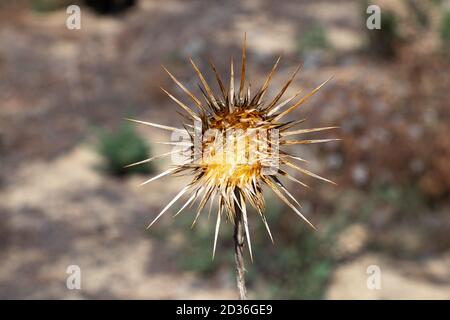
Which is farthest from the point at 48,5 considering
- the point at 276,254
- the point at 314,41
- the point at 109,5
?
the point at 276,254

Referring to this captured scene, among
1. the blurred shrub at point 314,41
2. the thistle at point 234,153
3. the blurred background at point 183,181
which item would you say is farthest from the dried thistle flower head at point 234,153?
the blurred shrub at point 314,41

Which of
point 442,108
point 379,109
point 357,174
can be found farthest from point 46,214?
point 442,108

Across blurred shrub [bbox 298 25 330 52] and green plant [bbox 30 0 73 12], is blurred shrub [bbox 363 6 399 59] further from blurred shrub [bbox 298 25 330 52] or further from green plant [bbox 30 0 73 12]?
green plant [bbox 30 0 73 12]

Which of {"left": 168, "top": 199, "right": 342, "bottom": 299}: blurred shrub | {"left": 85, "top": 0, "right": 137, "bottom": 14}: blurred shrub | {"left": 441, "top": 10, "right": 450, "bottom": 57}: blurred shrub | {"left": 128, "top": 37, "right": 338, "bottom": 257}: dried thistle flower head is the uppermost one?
{"left": 85, "top": 0, "right": 137, "bottom": 14}: blurred shrub

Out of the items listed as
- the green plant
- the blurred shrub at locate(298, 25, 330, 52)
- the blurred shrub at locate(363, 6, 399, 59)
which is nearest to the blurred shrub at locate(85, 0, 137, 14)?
the green plant

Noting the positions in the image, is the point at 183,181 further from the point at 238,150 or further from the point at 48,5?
the point at 48,5

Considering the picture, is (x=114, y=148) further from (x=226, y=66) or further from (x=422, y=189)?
(x=422, y=189)
